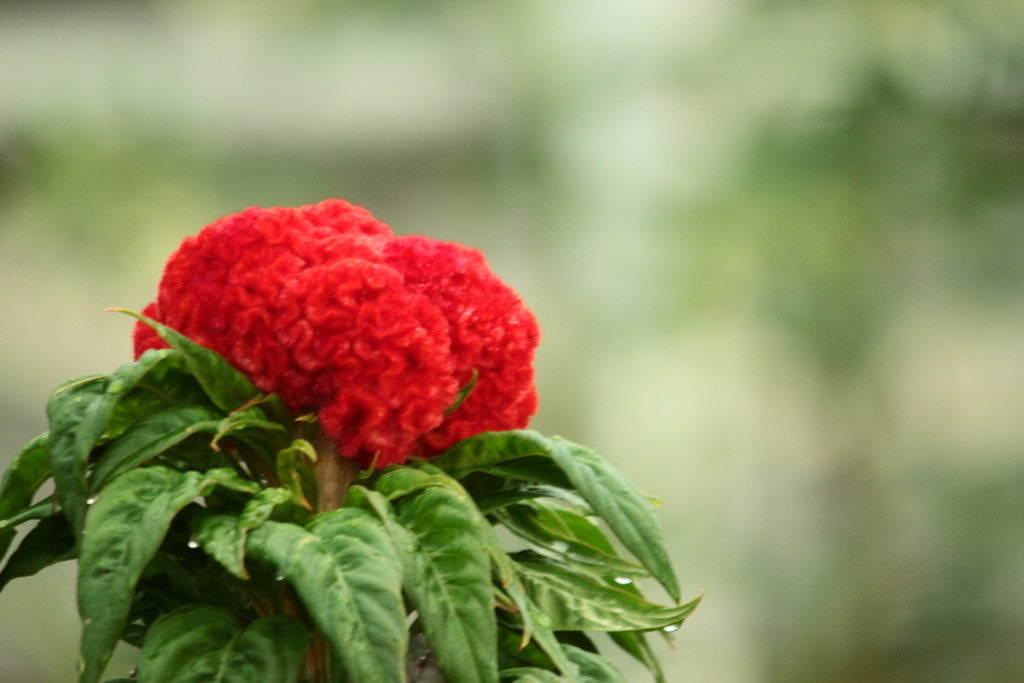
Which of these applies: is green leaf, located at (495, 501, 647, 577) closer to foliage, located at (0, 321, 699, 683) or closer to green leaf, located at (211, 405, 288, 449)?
foliage, located at (0, 321, 699, 683)

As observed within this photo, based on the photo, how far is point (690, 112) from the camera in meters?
1.87

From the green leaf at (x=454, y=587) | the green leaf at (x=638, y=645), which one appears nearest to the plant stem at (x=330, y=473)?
the green leaf at (x=454, y=587)

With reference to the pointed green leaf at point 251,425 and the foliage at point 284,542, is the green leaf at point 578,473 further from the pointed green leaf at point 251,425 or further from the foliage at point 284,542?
the pointed green leaf at point 251,425

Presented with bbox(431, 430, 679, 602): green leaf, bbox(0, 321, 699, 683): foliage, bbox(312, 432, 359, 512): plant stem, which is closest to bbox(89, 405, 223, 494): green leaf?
bbox(0, 321, 699, 683): foliage

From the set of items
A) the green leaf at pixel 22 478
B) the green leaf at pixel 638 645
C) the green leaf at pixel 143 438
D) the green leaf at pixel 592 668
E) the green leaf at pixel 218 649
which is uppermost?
the green leaf at pixel 143 438

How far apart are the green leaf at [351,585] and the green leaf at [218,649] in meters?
0.08

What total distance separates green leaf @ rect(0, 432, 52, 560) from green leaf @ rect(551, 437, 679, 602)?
1.36ft

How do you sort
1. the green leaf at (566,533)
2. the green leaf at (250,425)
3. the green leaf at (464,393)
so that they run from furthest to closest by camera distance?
the green leaf at (566,533) → the green leaf at (464,393) → the green leaf at (250,425)

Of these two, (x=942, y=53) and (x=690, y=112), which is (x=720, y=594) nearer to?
(x=690, y=112)

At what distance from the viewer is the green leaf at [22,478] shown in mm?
732

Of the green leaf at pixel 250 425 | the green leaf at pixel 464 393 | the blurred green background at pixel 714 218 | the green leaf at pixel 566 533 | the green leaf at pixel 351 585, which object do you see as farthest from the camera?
the blurred green background at pixel 714 218

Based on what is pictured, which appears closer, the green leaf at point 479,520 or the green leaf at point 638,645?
the green leaf at point 479,520

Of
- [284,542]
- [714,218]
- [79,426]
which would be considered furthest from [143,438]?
[714,218]

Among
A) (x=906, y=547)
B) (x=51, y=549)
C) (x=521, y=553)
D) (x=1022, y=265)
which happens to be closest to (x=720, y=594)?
(x=906, y=547)
